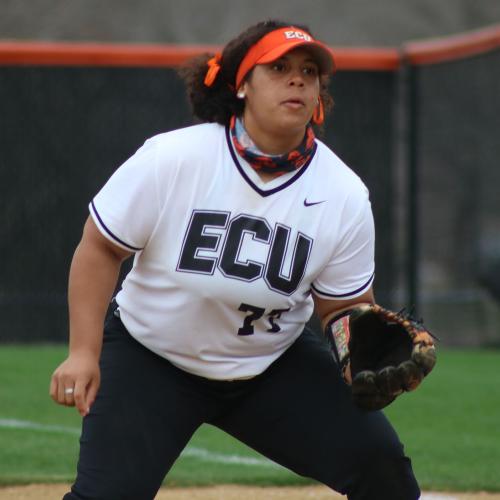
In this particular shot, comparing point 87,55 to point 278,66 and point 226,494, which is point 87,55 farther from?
point 278,66

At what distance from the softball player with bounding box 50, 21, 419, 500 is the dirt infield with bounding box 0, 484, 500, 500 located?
1422 millimetres

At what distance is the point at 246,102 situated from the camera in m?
3.73

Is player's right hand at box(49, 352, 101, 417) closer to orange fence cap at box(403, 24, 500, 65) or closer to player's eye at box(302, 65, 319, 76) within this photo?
player's eye at box(302, 65, 319, 76)

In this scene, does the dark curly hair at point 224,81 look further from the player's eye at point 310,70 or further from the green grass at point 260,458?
the green grass at point 260,458

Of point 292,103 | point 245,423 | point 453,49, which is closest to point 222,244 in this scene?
point 292,103

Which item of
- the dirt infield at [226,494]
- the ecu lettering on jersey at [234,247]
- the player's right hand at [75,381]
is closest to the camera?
the player's right hand at [75,381]

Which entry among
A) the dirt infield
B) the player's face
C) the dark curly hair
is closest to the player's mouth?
the player's face

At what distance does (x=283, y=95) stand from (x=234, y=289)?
0.57m

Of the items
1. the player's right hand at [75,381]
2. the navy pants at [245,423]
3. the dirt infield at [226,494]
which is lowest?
the dirt infield at [226,494]

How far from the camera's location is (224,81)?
12.5 ft

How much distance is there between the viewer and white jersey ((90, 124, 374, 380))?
3.52 metres

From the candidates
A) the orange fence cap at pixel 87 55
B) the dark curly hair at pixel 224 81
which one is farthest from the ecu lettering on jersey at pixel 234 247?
the orange fence cap at pixel 87 55

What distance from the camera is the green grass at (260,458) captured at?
544 centimetres

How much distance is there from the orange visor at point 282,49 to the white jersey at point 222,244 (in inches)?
8.9
